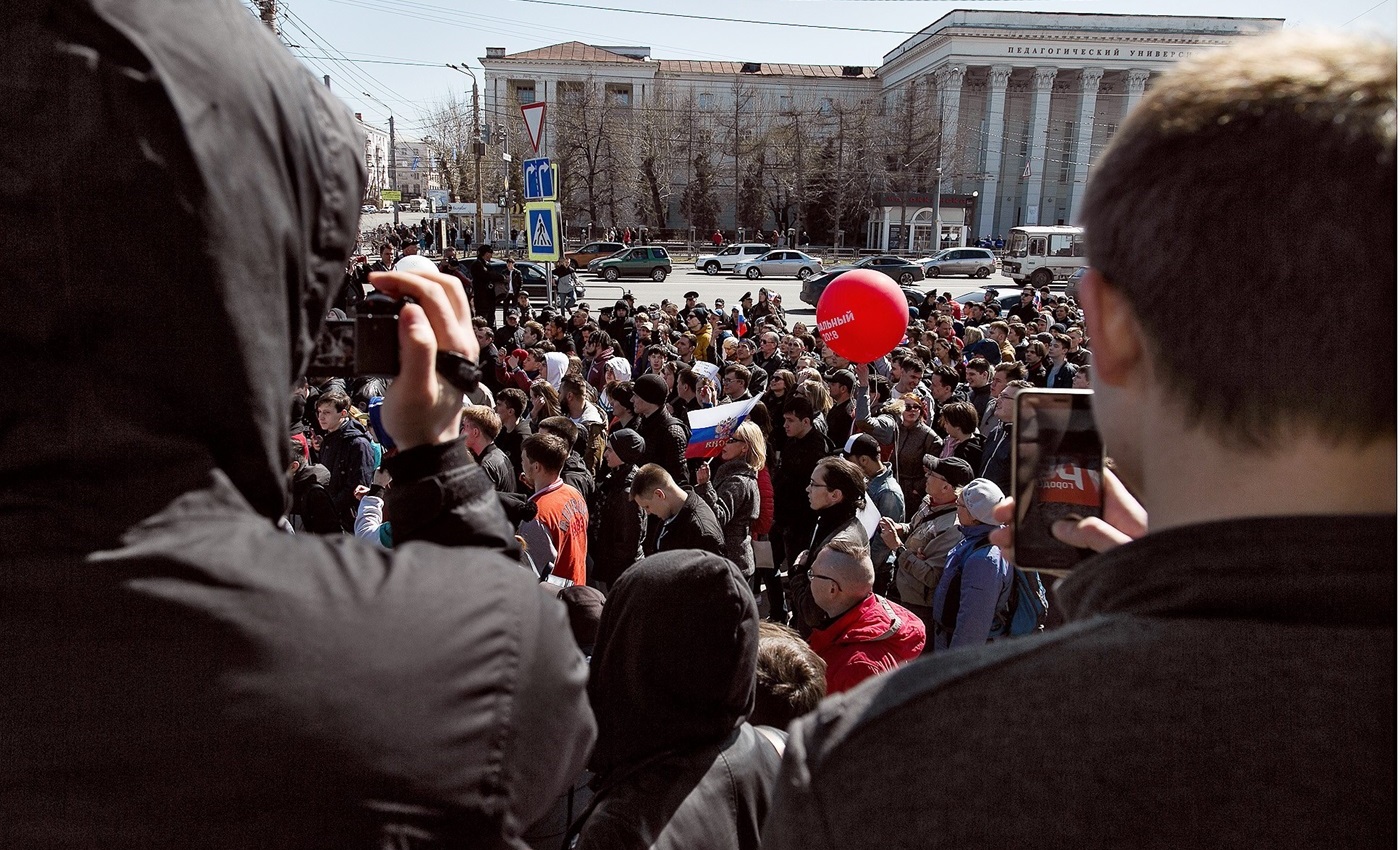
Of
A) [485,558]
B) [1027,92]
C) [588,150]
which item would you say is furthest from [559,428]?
[1027,92]

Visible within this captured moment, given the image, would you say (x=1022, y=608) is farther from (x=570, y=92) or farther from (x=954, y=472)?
(x=570, y=92)

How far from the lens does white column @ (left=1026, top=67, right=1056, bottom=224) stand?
65125 mm

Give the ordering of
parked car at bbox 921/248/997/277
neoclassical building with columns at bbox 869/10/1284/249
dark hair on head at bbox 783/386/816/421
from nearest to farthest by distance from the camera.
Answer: dark hair on head at bbox 783/386/816/421, parked car at bbox 921/248/997/277, neoclassical building with columns at bbox 869/10/1284/249

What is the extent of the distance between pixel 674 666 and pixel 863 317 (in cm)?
648

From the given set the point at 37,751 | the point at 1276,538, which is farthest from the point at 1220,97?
the point at 37,751

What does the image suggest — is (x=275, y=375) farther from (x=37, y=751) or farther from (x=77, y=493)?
(x=37, y=751)

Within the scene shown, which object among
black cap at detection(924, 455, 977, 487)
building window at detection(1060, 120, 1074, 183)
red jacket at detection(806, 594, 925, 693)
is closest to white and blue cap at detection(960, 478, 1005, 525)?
black cap at detection(924, 455, 977, 487)

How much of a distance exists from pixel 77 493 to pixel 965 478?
15.3ft

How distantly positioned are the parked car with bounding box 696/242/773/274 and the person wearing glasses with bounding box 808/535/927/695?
38.7 metres

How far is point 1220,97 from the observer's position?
81 centimetres

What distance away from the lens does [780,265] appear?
40062 millimetres

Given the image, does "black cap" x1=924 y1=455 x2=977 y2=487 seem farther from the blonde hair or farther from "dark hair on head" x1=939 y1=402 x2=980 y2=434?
"dark hair on head" x1=939 y1=402 x2=980 y2=434

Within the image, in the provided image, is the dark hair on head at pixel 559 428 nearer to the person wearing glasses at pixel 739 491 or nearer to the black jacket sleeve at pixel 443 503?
the person wearing glasses at pixel 739 491

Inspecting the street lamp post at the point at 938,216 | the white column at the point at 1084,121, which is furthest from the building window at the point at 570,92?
the white column at the point at 1084,121
